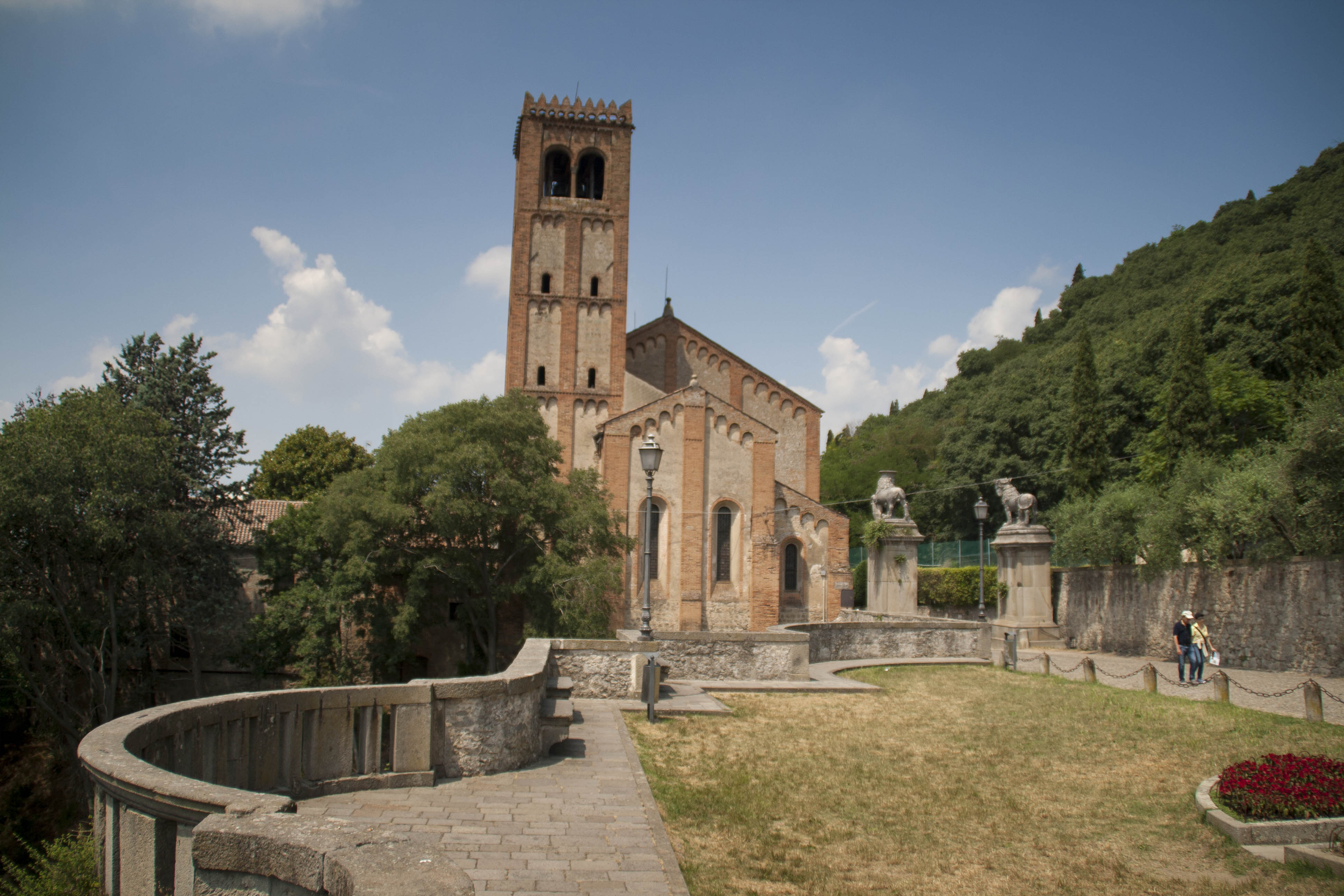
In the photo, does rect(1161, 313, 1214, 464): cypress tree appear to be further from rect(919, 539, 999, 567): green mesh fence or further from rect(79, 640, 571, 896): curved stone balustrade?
rect(79, 640, 571, 896): curved stone balustrade

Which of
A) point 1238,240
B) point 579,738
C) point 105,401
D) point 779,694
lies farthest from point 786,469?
point 1238,240

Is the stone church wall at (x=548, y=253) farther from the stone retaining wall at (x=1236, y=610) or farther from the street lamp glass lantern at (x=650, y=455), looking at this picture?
the stone retaining wall at (x=1236, y=610)

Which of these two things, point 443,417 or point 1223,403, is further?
point 1223,403

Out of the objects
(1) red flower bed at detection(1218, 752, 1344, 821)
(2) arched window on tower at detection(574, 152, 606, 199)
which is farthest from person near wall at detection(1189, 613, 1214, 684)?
(2) arched window on tower at detection(574, 152, 606, 199)

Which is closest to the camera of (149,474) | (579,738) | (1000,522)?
(579,738)

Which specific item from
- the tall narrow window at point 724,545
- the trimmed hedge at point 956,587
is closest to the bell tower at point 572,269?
the tall narrow window at point 724,545

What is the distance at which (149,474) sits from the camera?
23953 mm

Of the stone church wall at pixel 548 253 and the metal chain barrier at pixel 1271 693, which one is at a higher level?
the stone church wall at pixel 548 253

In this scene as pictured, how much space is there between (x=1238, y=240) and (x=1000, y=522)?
68.7 feet

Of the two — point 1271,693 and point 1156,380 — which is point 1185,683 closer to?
point 1271,693

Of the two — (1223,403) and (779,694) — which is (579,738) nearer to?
(779,694)

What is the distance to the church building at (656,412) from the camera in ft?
104

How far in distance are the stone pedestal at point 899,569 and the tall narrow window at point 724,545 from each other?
5374mm

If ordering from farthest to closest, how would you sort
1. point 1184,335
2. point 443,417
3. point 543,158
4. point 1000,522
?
point 1000,522 → point 543,158 → point 1184,335 → point 443,417
